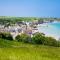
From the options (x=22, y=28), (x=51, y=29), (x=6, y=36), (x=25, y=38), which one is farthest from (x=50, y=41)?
(x=6, y=36)

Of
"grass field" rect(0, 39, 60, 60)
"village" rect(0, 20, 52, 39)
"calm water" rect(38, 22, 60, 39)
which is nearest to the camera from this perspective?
"grass field" rect(0, 39, 60, 60)

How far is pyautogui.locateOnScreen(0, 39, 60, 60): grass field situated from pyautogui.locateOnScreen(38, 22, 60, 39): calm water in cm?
53

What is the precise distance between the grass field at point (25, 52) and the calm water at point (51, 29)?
0.53 metres

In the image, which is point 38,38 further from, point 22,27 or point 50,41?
point 22,27

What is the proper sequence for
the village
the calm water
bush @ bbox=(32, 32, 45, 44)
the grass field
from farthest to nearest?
1. the village
2. the calm water
3. bush @ bbox=(32, 32, 45, 44)
4. the grass field

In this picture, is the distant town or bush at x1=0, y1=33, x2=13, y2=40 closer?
bush at x1=0, y1=33, x2=13, y2=40

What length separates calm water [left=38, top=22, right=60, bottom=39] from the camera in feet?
20.6

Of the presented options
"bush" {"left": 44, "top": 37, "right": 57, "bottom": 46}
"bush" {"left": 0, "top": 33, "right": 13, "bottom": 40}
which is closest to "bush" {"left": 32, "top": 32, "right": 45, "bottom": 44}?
"bush" {"left": 44, "top": 37, "right": 57, "bottom": 46}

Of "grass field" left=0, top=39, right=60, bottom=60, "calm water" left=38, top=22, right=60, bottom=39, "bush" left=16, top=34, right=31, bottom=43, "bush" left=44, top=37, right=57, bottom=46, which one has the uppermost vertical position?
"calm water" left=38, top=22, right=60, bottom=39

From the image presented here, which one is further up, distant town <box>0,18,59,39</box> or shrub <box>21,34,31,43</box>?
distant town <box>0,18,59,39</box>

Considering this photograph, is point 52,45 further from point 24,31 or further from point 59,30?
point 24,31

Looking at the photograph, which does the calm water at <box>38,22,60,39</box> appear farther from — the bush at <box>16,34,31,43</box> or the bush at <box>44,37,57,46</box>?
the bush at <box>16,34,31,43</box>

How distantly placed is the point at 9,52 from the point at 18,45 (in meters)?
0.98

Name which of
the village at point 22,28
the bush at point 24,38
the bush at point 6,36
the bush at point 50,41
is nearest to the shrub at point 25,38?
the bush at point 24,38
